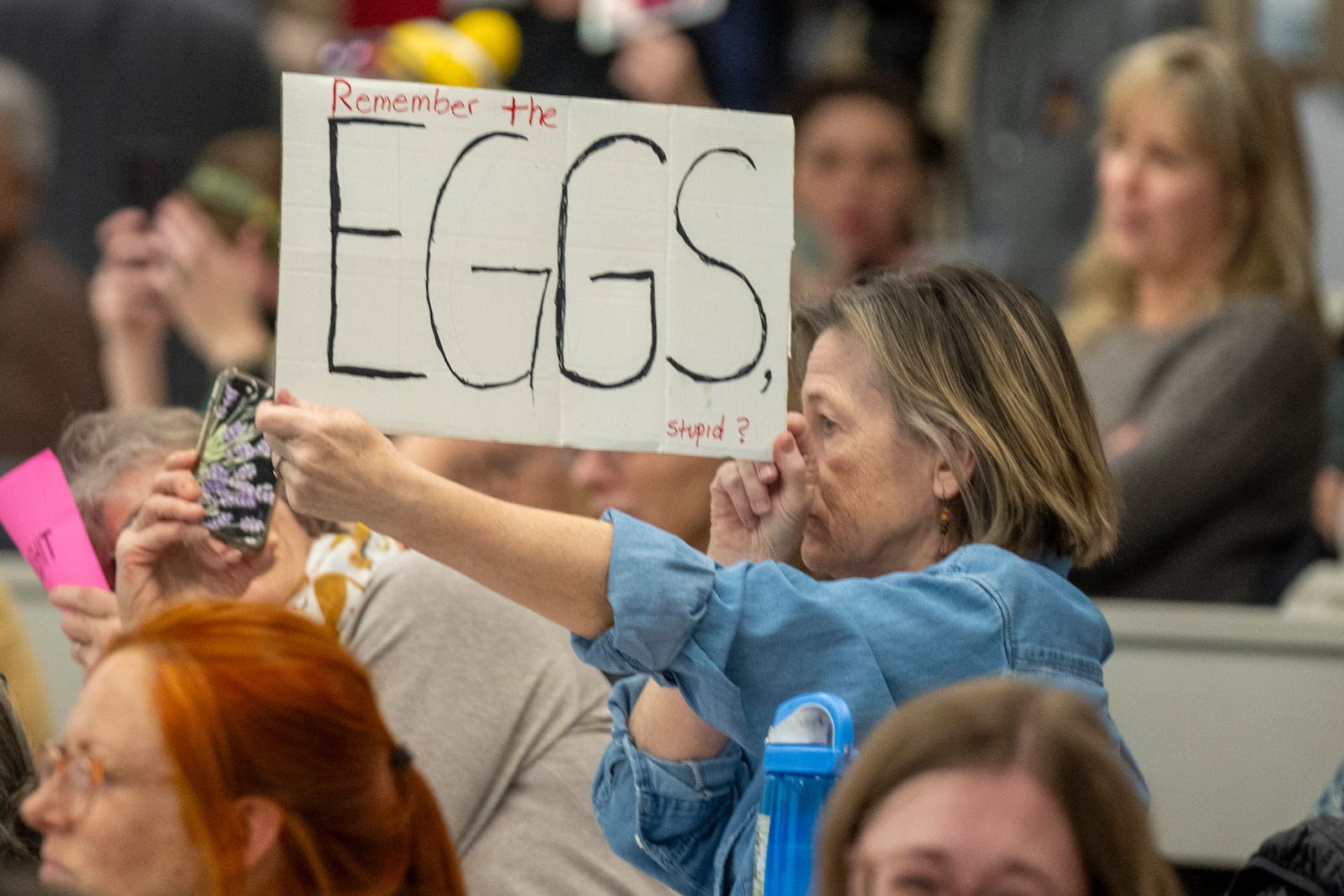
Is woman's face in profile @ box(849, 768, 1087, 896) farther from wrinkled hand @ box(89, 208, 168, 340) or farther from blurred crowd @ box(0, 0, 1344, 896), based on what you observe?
wrinkled hand @ box(89, 208, 168, 340)

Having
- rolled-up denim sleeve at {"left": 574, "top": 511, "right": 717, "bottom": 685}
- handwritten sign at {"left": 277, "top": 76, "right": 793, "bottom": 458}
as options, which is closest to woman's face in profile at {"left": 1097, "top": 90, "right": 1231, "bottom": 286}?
handwritten sign at {"left": 277, "top": 76, "right": 793, "bottom": 458}

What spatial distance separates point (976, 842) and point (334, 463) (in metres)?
0.69

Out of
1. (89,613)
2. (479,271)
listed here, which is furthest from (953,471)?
(89,613)

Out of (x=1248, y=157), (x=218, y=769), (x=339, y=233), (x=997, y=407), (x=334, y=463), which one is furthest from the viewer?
(x=1248, y=157)

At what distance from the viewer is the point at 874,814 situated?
55.1 inches

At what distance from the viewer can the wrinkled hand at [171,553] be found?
2189 mm

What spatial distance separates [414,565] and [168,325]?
7.83 feet

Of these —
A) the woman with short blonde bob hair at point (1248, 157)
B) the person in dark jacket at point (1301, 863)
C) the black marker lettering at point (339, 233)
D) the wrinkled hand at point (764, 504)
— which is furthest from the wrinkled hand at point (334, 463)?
the woman with short blonde bob hair at point (1248, 157)

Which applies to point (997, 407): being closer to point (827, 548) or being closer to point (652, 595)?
point (827, 548)

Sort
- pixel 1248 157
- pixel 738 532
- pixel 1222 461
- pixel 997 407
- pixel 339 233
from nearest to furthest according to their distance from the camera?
pixel 339 233
pixel 997 407
pixel 738 532
pixel 1222 461
pixel 1248 157

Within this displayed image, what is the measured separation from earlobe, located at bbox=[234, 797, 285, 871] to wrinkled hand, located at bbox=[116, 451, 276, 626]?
0.66 meters

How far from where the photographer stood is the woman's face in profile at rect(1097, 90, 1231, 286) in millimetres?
3668

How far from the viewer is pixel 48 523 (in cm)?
221

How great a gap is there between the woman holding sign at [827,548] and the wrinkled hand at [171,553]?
0.44m
